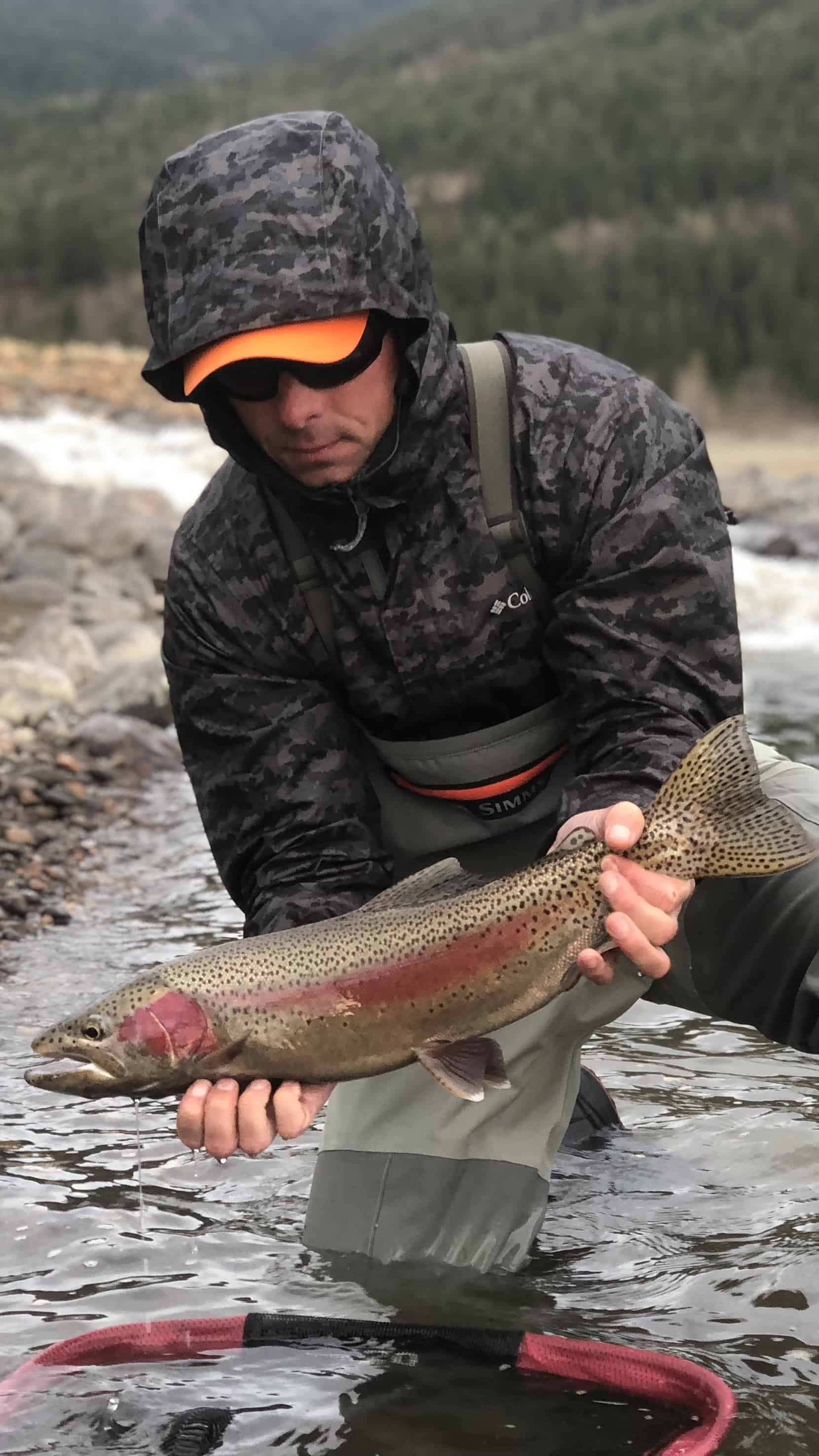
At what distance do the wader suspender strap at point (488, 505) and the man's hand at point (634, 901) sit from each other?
684 mm

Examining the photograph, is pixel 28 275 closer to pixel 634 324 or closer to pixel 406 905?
pixel 634 324

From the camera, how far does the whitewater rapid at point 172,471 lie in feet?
48.3

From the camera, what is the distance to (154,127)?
87.8 m

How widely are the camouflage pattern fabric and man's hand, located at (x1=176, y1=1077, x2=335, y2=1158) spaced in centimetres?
52

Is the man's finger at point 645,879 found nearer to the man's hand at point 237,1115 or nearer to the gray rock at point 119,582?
the man's hand at point 237,1115

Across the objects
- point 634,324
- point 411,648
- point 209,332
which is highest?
point 634,324

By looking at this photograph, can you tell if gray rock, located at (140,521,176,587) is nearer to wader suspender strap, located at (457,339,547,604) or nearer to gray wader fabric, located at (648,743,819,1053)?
wader suspender strap, located at (457,339,547,604)

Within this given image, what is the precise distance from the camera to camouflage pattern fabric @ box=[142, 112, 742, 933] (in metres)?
3.01

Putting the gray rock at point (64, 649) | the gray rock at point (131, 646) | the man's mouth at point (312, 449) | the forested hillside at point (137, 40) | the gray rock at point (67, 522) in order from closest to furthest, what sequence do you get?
the man's mouth at point (312, 449)
the gray rock at point (64, 649)
the gray rock at point (131, 646)
the gray rock at point (67, 522)
the forested hillside at point (137, 40)

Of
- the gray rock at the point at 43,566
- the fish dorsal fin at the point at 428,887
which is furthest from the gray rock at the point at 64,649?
the fish dorsal fin at the point at 428,887

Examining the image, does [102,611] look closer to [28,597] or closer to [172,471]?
[28,597]

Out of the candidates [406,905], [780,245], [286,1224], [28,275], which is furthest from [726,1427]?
[28,275]

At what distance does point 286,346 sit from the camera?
292 cm

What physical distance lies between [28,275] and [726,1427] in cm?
5266
